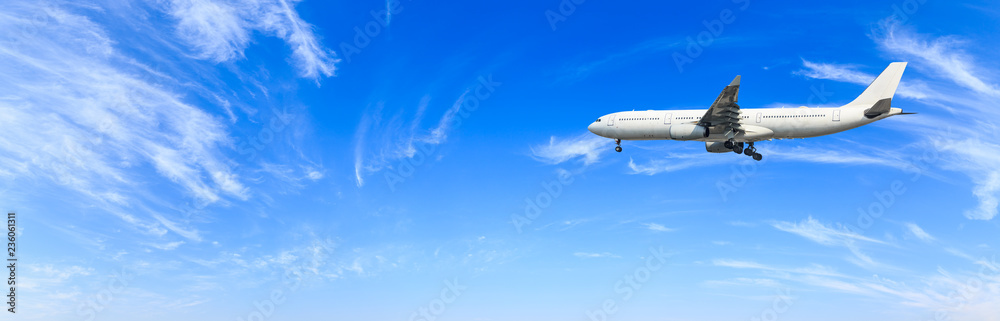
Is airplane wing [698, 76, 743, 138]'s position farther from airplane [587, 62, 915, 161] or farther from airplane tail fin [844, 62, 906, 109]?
airplane tail fin [844, 62, 906, 109]

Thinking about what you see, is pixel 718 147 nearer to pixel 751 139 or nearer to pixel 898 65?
pixel 751 139

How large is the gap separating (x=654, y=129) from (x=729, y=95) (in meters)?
10.5

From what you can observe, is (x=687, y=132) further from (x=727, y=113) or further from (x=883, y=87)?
(x=883, y=87)

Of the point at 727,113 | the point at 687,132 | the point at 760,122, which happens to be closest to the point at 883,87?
the point at 760,122

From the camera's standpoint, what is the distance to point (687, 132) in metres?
70.6

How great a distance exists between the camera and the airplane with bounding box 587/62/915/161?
66.1 meters

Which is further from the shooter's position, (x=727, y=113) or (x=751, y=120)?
(x=751, y=120)

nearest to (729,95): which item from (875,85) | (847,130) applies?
(847,130)

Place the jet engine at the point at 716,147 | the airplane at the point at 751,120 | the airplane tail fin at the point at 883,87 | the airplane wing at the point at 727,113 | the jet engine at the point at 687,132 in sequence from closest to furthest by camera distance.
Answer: the airplane wing at the point at 727,113 → the airplane at the point at 751,120 → the airplane tail fin at the point at 883,87 → the jet engine at the point at 687,132 → the jet engine at the point at 716,147

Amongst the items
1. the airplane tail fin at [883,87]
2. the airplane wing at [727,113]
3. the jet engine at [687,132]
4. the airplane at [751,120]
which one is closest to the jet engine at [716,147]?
the airplane at [751,120]

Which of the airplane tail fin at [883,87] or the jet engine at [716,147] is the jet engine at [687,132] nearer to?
the jet engine at [716,147]

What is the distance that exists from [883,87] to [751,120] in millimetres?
13136

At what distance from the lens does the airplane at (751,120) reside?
6606 cm

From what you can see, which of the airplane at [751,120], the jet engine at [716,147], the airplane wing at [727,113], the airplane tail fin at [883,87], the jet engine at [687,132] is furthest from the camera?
the jet engine at [716,147]
